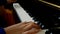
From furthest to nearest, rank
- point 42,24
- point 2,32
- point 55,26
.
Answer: point 42,24 → point 55,26 → point 2,32

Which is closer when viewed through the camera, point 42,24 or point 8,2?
point 42,24

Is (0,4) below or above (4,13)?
above

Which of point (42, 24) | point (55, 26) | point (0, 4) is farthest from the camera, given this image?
point (0, 4)

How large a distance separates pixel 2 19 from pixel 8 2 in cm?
41

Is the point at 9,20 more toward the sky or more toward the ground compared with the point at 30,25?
more toward the ground

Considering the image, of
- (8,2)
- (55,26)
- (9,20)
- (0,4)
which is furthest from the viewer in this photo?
(8,2)

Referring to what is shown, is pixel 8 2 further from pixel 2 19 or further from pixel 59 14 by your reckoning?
pixel 59 14

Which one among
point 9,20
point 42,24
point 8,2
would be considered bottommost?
point 9,20

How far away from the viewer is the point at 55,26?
0.70m

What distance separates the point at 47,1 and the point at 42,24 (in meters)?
0.17

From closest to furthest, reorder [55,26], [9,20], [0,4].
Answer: [55,26] → [0,4] → [9,20]

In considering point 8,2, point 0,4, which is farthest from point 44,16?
point 8,2

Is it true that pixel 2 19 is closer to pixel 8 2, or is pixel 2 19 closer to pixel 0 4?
pixel 0 4

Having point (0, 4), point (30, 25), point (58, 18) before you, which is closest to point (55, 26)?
point (58, 18)
